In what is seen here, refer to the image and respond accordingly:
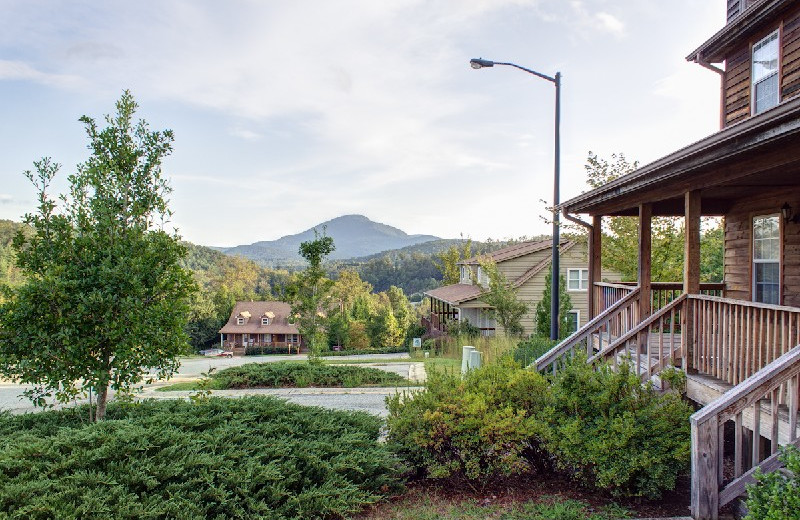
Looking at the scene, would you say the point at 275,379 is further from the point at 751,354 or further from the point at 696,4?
the point at 696,4

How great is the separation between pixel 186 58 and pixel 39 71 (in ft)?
10.9

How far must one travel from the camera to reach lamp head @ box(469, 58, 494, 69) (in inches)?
438

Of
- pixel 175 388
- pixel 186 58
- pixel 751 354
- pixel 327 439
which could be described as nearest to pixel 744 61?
pixel 751 354

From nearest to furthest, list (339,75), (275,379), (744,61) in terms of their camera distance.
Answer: (744,61) < (275,379) < (339,75)

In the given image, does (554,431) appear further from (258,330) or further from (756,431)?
(258,330)

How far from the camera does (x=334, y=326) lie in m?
39.2

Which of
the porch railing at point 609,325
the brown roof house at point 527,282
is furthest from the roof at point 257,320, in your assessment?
the porch railing at point 609,325

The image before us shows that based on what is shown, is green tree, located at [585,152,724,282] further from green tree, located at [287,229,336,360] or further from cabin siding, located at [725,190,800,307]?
green tree, located at [287,229,336,360]

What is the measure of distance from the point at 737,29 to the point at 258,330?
52.0 meters

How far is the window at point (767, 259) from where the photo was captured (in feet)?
26.5

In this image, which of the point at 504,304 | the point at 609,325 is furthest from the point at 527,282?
the point at 609,325

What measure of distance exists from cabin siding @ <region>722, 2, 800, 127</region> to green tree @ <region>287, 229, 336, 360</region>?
10302 mm

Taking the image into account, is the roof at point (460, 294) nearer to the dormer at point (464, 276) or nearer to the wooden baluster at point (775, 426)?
the dormer at point (464, 276)

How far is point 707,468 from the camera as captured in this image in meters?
3.87
